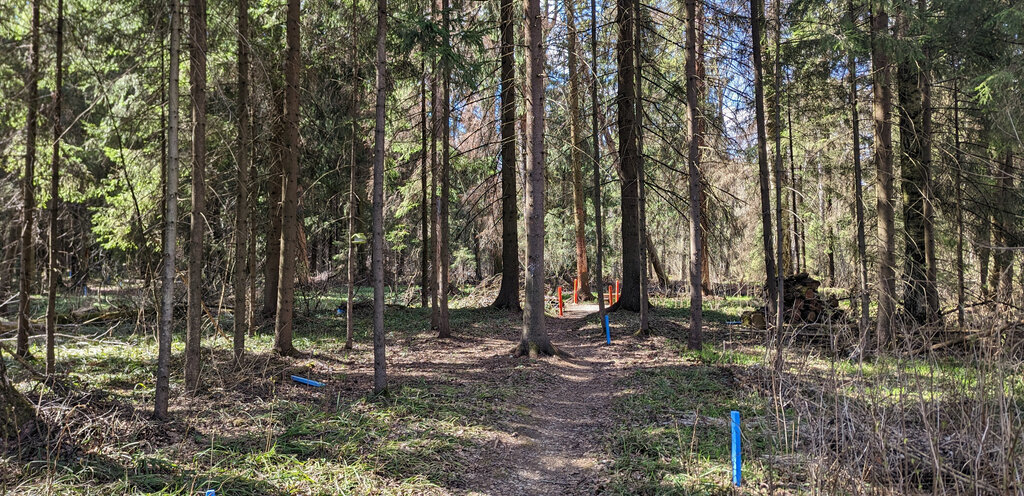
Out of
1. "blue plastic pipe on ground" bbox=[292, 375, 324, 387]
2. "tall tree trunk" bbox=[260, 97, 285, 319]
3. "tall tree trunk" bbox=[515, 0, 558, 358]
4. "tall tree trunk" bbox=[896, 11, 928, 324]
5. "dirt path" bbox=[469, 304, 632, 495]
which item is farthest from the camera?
"tall tree trunk" bbox=[260, 97, 285, 319]

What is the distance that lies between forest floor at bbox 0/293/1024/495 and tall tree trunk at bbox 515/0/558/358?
23.1 inches

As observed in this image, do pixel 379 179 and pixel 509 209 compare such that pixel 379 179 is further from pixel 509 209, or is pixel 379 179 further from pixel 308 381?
pixel 509 209

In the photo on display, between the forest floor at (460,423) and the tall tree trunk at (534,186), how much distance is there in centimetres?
59

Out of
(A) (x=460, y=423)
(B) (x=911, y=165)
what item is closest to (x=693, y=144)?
(B) (x=911, y=165)

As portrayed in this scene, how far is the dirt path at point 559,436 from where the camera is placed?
204 inches

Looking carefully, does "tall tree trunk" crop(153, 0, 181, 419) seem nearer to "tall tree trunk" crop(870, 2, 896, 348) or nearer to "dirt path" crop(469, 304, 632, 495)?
"dirt path" crop(469, 304, 632, 495)

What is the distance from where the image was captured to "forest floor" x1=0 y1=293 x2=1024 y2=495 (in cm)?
443

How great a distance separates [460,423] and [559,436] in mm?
1186

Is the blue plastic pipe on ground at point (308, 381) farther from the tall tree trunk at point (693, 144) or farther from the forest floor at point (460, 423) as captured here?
the tall tree trunk at point (693, 144)

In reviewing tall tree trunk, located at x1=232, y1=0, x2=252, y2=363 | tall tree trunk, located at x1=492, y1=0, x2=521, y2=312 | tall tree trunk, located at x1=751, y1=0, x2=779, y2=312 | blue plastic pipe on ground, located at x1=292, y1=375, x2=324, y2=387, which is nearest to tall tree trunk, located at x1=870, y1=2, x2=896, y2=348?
tall tree trunk, located at x1=751, y1=0, x2=779, y2=312

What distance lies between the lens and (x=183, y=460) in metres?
4.95

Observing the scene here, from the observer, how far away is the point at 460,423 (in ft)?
21.4

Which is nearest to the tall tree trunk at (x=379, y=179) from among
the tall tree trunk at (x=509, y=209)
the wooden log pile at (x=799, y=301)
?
the tall tree trunk at (x=509, y=209)

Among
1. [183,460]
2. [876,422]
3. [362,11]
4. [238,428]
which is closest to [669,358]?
[876,422]
